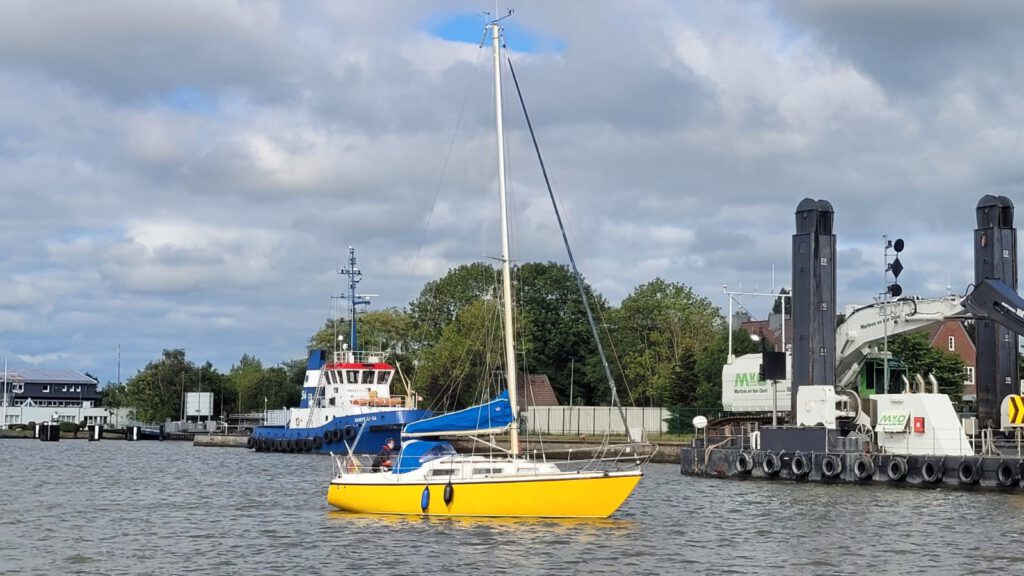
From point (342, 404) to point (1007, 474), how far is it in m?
49.0

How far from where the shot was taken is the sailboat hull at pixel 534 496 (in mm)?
33031

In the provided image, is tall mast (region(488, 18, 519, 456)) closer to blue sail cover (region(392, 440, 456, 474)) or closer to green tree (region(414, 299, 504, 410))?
blue sail cover (region(392, 440, 456, 474))

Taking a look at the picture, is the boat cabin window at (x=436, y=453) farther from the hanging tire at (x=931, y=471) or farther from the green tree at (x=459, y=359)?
the green tree at (x=459, y=359)

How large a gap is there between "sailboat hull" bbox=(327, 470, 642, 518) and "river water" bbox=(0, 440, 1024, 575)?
1.19ft

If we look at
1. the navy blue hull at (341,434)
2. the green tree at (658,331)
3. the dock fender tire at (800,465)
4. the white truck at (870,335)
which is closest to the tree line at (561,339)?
the green tree at (658,331)

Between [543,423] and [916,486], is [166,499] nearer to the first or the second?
[916,486]

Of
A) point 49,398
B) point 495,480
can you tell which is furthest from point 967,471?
point 49,398

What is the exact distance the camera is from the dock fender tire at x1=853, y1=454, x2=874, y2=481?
48.0 meters

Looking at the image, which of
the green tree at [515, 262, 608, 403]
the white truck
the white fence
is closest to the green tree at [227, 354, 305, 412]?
the green tree at [515, 262, 608, 403]

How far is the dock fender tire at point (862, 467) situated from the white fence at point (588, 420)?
111 ft

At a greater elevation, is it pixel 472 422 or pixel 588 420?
pixel 472 422

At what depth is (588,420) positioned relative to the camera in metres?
89.8

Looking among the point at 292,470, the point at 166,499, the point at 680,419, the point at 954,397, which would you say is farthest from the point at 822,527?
the point at 954,397

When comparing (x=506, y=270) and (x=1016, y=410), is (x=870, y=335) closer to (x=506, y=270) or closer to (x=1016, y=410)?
(x=1016, y=410)
